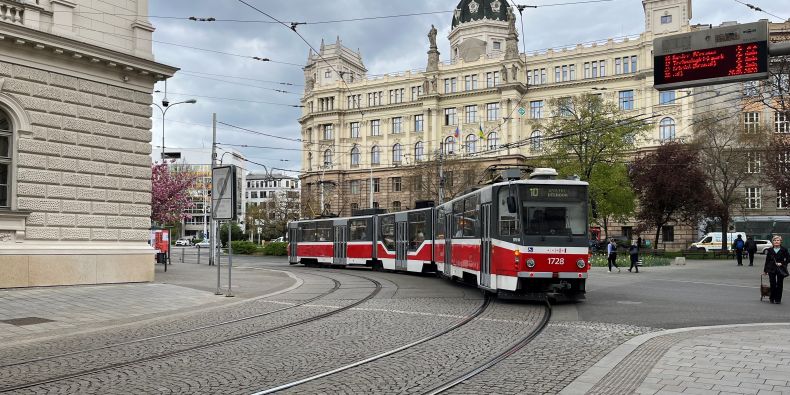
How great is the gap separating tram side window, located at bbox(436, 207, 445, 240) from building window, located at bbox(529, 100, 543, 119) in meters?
56.1

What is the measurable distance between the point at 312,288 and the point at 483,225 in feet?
21.2

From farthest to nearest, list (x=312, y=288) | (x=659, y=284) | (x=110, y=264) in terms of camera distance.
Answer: (x=659, y=284)
(x=312, y=288)
(x=110, y=264)

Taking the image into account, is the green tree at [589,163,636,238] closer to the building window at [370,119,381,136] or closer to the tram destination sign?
the tram destination sign

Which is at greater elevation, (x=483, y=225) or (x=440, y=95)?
(x=440, y=95)

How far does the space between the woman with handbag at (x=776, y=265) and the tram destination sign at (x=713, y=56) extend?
17.3ft

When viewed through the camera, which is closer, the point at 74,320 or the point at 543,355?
the point at 543,355

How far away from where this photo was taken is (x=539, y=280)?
15.2m

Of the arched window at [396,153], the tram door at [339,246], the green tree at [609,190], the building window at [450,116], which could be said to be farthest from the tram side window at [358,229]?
the arched window at [396,153]

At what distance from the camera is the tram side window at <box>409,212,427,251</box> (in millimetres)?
26781

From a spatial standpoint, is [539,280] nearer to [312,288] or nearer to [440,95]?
[312,288]

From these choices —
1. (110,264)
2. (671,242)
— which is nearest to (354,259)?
(110,264)

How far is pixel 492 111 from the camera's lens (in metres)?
80.2

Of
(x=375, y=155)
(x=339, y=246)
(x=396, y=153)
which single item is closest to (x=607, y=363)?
(x=339, y=246)

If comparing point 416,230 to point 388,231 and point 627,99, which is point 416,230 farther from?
point 627,99
